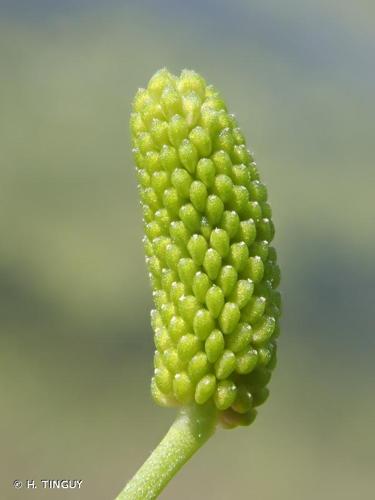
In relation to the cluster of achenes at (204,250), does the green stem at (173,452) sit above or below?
below

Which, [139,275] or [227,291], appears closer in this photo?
[227,291]

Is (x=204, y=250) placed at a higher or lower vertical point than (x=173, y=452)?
higher

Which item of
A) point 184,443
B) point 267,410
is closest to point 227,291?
point 184,443

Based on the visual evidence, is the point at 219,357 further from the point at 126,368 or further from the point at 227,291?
the point at 126,368

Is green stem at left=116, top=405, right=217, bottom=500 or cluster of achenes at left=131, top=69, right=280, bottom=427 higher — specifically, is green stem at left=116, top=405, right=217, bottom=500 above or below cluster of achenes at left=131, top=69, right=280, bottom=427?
below
